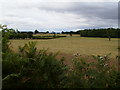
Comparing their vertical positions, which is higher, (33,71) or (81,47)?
(33,71)

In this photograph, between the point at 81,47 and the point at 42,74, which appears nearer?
the point at 42,74

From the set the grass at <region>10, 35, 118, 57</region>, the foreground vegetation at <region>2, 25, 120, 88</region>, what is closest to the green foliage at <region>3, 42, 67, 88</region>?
the foreground vegetation at <region>2, 25, 120, 88</region>

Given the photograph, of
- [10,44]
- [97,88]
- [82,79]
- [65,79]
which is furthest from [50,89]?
[10,44]

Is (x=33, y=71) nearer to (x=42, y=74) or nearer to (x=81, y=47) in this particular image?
(x=42, y=74)

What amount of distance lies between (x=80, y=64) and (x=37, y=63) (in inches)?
34.0

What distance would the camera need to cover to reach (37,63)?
109 inches

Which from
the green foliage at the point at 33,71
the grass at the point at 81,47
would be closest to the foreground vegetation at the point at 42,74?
the green foliage at the point at 33,71

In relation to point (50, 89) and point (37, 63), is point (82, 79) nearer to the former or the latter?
point (50, 89)

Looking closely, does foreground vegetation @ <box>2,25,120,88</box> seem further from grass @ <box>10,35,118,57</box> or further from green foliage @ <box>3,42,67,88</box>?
grass @ <box>10,35,118,57</box>

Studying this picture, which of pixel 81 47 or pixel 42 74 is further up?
pixel 42 74

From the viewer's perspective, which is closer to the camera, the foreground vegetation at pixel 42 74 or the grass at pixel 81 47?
the foreground vegetation at pixel 42 74

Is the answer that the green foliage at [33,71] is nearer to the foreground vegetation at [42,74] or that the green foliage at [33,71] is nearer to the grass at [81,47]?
the foreground vegetation at [42,74]

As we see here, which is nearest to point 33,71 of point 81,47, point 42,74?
point 42,74

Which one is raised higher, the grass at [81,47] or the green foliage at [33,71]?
the green foliage at [33,71]
